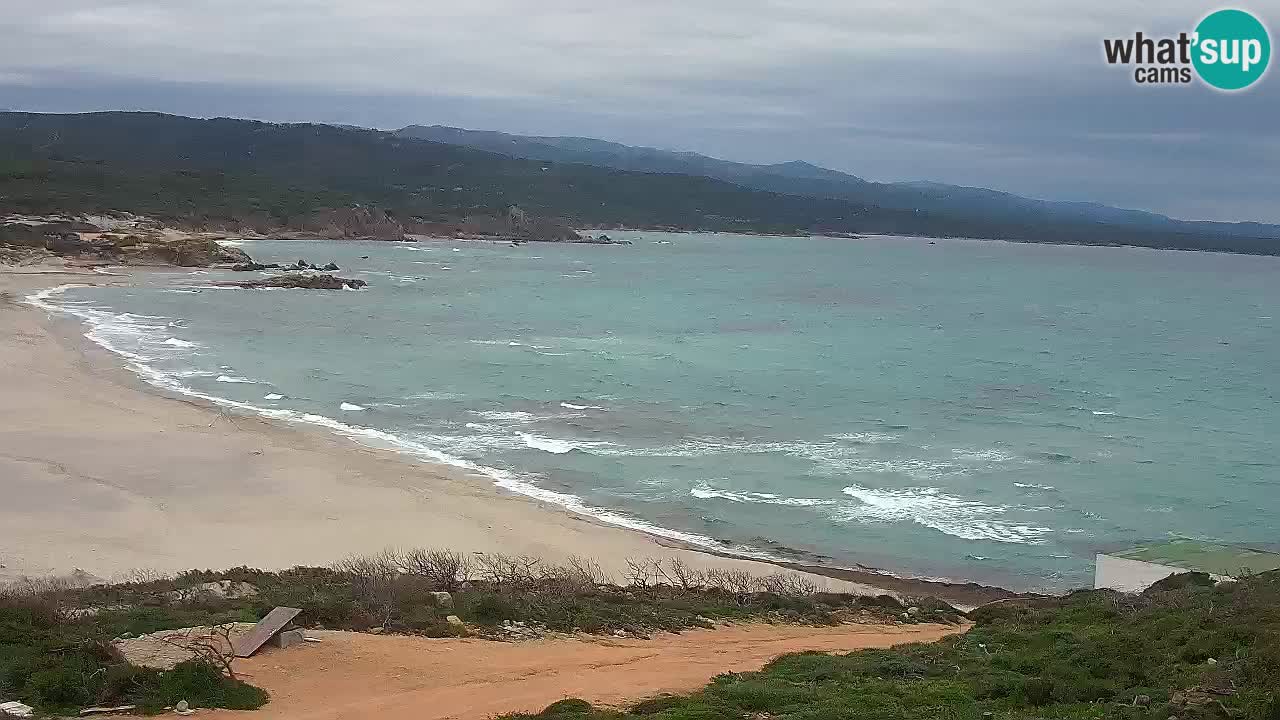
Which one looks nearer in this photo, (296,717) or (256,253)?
(296,717)

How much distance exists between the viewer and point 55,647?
31.1 feet

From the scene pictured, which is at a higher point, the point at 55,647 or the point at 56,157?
the point at 56,157

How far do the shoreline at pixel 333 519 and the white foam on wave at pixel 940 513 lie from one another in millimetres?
3289

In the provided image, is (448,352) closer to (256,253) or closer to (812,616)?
(812,616)

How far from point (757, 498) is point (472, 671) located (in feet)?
46.7

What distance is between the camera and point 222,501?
21.1m

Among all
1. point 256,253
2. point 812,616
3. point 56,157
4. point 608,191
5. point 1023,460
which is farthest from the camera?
point 608,191

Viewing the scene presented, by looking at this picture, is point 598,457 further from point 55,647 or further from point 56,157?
point 56,157

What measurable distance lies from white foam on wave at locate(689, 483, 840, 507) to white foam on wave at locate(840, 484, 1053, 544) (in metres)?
0.88

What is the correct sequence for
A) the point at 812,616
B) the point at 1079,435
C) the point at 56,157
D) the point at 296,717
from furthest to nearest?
the point at 56,157 < the point at 1079,435 < the point at 812,616 < the point at 296,717

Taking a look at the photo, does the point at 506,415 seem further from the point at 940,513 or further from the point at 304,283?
the point at 304,283

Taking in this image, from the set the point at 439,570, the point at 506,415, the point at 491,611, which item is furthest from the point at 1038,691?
the point at 506,415

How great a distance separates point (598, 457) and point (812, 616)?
13.1m

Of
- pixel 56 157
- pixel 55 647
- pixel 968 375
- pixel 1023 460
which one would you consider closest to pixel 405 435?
pixel 1023 460
